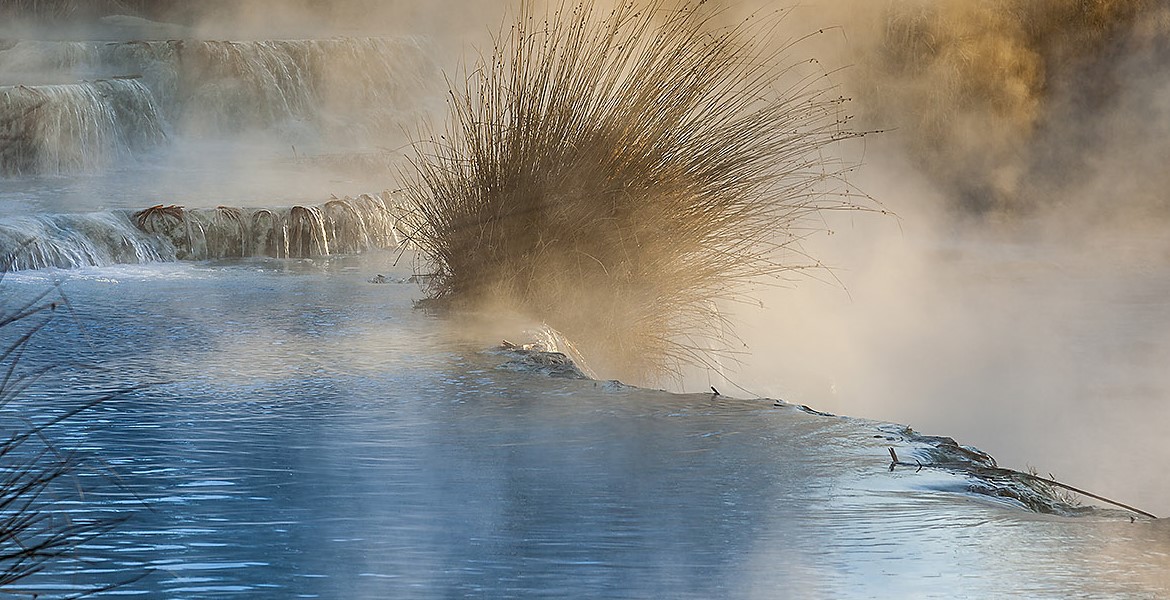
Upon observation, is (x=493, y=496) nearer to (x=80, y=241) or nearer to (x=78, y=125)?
(x=80, y=241)

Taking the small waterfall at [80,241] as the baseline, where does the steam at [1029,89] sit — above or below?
above

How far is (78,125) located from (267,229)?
300cm

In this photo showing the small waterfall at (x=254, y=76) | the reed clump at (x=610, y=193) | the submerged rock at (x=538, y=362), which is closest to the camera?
the submerged rock at (x=538, y=362)

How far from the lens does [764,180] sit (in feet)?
11.2

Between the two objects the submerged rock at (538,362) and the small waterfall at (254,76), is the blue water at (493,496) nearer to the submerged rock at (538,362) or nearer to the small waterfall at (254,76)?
the submerged rock at (538,362)

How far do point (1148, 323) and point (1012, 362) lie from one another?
0.93 m

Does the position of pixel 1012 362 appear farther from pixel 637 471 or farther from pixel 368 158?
pixel 368 158

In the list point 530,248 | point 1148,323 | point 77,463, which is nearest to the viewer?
point 77,463

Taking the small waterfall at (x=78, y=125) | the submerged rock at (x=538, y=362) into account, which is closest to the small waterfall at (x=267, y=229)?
the submerged rock at (x=538, y=362)

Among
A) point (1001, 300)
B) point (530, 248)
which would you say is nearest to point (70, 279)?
point (530, 248)

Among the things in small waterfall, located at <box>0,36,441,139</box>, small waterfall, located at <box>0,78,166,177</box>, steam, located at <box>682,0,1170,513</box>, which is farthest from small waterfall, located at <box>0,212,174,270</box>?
small waterfall, located at <box>0,36,441,139</box>

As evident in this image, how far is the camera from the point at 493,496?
1864mm

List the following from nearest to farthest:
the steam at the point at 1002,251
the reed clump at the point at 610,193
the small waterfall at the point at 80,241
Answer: the reed clump at the point at 610,193
the steam at the point at 1002,251
the small waterfall at the point at 80,241

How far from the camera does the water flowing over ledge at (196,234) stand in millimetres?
4703
